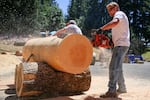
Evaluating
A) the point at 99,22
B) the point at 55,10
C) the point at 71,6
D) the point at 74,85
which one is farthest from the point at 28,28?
the point at 71,6

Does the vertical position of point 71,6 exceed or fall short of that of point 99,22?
it exceeds it

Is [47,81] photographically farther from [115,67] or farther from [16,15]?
[16,15]

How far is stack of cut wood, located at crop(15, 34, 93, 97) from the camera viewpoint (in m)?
6.64

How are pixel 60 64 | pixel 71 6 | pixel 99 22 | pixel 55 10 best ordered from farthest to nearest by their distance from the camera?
pixel 71 6 → pixel 99 22 → pixel 55 10 → pixel 60 64

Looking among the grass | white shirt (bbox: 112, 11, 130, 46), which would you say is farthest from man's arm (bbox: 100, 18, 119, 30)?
the grass

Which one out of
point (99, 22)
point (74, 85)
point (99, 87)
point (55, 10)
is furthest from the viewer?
point (99, 22)

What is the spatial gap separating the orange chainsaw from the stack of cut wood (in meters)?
0.14

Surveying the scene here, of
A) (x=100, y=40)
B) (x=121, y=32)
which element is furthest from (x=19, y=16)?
(x=121, y=32)

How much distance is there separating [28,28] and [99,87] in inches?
958

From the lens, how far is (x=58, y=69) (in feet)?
22.7

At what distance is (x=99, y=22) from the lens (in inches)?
2053

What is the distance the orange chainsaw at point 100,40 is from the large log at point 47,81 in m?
0.84

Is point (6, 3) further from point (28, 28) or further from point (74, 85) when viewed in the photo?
point (74, 85)

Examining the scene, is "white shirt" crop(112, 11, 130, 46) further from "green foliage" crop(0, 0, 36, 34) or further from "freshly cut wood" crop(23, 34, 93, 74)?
"green foliage" crop(0, 0, 36, 34)
